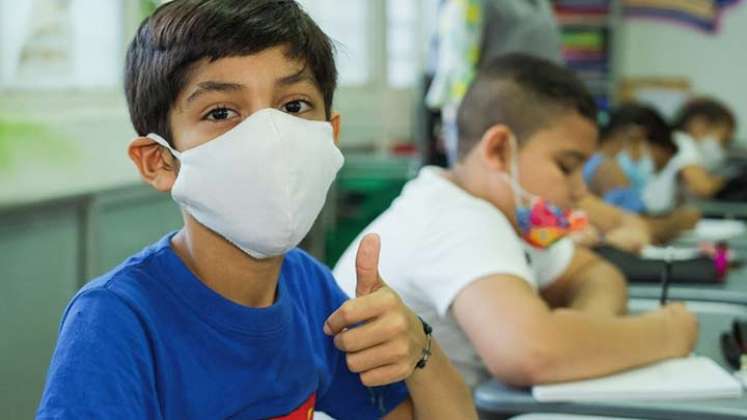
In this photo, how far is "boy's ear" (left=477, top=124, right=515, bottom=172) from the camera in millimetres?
1933

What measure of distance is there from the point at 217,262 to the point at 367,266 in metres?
0.17

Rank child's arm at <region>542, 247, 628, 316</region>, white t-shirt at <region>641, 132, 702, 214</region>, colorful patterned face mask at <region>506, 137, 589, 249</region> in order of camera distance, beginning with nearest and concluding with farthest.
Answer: colorful patterned face mask at <region>506, 137, 589, 249</region> < child's arm at <region>542, 247, 628, 316</region> < white t-shirt at <region>641, 132, 702, 214</region>

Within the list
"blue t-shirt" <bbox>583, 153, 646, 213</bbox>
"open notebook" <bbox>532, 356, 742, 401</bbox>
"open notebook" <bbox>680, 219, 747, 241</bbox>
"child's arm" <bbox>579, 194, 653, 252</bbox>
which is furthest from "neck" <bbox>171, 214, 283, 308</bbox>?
"blue t-shirt" <bbox>583, 153, 646, 213</bbox>

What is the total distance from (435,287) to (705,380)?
0.43 m

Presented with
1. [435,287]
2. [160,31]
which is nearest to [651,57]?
[435,287]

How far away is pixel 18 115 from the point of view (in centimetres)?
269

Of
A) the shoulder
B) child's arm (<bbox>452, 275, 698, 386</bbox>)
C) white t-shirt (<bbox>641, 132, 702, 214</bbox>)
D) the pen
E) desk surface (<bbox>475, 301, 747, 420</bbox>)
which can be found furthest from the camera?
white t-shirt (<bbox>641, 132, 702, 214</bbox>)

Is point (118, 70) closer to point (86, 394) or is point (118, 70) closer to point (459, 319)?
point (459, 319)

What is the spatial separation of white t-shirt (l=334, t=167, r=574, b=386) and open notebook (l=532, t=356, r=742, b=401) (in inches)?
7.7

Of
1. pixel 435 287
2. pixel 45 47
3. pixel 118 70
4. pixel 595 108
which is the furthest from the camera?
pixel 118 70

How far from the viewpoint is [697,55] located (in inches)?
334

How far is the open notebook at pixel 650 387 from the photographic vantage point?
1475mm

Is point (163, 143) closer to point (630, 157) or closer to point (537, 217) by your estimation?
Answer: point (537, 217)

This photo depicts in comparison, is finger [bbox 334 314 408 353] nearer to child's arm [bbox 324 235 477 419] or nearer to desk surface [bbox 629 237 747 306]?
child's arm [bbox 324 235 477 419]
